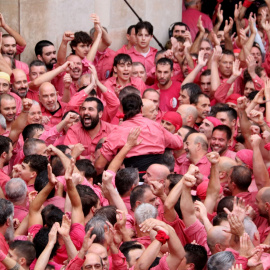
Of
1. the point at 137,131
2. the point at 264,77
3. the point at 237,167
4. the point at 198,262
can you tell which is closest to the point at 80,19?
the point at 264,77

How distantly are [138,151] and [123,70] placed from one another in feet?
7.87

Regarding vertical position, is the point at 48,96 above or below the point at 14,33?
below

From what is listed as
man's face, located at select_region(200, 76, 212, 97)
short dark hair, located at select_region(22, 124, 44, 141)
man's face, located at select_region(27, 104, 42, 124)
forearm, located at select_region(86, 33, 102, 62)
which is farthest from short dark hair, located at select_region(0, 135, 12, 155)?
man's face, located at select_region(200, 76, 212, 97)

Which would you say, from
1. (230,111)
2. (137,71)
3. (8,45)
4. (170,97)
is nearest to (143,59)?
(137,71)

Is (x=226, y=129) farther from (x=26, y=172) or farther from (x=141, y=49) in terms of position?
(x=141, y=49)

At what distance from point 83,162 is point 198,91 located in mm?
3006

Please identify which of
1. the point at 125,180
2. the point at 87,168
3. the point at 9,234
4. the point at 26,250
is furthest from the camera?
the point at 87,168

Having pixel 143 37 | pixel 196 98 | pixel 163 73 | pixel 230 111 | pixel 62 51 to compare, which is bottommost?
pixel 230 111

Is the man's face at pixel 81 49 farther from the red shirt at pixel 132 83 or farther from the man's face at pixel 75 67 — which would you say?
the red shirt at pixel 132 83

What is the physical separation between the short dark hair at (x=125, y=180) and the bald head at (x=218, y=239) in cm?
154

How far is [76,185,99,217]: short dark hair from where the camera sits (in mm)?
8883

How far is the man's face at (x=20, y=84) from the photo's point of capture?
12.0 m

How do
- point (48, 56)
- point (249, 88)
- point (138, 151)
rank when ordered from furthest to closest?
point (48, 56) < point (249, 88) < point (138, 151)

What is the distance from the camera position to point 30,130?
428 inches
